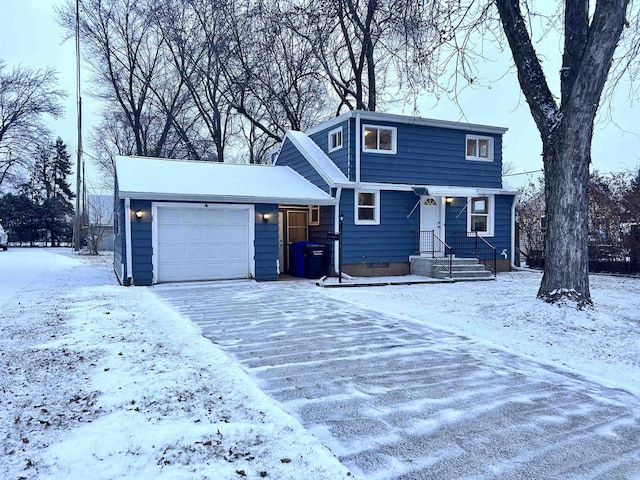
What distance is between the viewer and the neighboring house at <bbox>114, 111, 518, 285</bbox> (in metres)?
11.1

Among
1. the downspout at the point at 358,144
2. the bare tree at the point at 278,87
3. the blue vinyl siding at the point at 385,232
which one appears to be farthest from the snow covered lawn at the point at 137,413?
the bare tree at the point at 278,87

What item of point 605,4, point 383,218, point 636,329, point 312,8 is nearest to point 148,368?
point 636,329

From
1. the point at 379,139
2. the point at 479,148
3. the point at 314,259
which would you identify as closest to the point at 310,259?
the point at 314,259

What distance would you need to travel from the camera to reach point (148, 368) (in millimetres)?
4281

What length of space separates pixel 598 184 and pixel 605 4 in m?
10.2

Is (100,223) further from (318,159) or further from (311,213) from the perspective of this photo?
(318,159)

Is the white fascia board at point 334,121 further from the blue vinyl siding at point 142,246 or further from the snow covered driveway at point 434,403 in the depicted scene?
the snow covered driveway at point 434,403

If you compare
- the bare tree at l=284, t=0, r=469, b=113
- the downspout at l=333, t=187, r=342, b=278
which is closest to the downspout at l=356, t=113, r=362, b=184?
the downspout at l=333, t=187, r=342, b=278

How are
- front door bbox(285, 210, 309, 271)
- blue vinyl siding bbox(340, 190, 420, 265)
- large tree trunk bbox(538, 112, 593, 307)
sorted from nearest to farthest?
large tree trunk bbox(538, 112, 593, 307), blue vinyl siding bbox(340, 190, 420, 265), front door bbox(285, 210, 309, 271)

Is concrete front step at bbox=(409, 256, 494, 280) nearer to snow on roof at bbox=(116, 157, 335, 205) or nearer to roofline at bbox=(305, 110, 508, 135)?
snow on roof at bbox=(116, 157, 335, 205)

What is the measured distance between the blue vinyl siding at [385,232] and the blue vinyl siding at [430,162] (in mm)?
626

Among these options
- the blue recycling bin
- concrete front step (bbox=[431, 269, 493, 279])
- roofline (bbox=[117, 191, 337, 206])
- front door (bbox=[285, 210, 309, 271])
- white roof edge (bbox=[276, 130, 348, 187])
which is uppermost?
white roof edge (bbox=[276, 130, 348, 187])

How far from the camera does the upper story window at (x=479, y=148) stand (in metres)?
14.4

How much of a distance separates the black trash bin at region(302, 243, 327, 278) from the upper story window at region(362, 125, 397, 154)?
3104 mm
